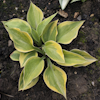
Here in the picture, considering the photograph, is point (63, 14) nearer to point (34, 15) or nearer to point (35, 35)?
point (34, 15)

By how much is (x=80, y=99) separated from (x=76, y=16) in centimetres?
99

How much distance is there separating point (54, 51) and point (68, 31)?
29 centimetres

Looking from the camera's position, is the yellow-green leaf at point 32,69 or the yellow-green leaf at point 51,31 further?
the yellow-green leaf at point 51,31

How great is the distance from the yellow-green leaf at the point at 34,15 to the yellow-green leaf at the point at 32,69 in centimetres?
43

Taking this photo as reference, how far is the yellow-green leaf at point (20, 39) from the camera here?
2.84 ft

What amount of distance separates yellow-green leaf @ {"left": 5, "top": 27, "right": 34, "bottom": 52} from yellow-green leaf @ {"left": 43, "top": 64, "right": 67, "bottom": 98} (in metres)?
0.32

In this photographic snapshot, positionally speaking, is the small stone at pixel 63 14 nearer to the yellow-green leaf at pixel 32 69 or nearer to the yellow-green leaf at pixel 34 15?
the yellow-green leaf at pixel 34 15

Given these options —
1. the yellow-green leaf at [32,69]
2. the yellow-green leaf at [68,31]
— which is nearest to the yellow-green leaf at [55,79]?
the yellow-green leaf at [32,69]

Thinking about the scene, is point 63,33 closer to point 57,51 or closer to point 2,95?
point 57,51

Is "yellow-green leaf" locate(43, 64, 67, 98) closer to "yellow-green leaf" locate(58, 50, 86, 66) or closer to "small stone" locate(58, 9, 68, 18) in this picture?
"yellow-green leaf" locate(58, 50, 86, 66)

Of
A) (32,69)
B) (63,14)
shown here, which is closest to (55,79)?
(32,69)

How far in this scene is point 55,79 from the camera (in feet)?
3.11

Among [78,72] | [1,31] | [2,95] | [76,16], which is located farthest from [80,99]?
[1,31]

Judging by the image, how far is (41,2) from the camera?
1.40 meters
